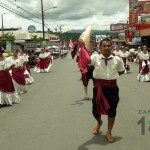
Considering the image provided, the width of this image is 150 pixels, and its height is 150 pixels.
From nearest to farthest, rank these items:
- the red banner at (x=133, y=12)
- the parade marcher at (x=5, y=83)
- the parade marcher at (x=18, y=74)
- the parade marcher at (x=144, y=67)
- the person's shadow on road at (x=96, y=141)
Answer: the person's shadow on road at (x=96, y=141), the parade marcher at (x=5, y=83), the parade marcher at (x=18, y=74), the parade marcher at (x=144, y=67), the red banner at (x=133, y=12)

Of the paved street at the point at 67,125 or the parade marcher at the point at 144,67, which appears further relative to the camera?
the parade marcher at the point at 144,67

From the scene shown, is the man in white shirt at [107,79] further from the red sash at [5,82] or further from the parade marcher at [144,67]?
the parade marcher at [144,67]

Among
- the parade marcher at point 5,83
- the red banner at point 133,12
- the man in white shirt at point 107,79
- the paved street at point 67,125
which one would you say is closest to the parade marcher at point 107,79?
the man in white shirt at point 107,79

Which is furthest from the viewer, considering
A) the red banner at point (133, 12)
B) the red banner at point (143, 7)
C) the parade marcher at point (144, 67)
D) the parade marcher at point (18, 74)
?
the red banner at point (133, 12)

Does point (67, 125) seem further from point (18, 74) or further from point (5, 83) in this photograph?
point (18, 74)

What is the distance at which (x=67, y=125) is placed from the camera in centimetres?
851

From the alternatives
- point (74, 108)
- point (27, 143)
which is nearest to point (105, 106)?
point (27, 143)

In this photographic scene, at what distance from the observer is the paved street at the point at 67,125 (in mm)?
6952

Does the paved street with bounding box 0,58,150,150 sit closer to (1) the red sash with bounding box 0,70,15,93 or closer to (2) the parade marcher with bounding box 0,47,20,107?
(2) the parade marcher with bounding box 0,47,20,107

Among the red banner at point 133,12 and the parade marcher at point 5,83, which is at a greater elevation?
the red banner at point 133,12

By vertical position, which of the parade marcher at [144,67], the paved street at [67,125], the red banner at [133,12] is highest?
the red banner at [133,12]

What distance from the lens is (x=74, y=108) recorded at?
423 inches

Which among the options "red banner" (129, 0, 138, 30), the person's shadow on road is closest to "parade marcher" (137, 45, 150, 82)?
the person's shadow on road

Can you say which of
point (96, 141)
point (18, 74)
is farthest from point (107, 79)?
point (18, 74)
